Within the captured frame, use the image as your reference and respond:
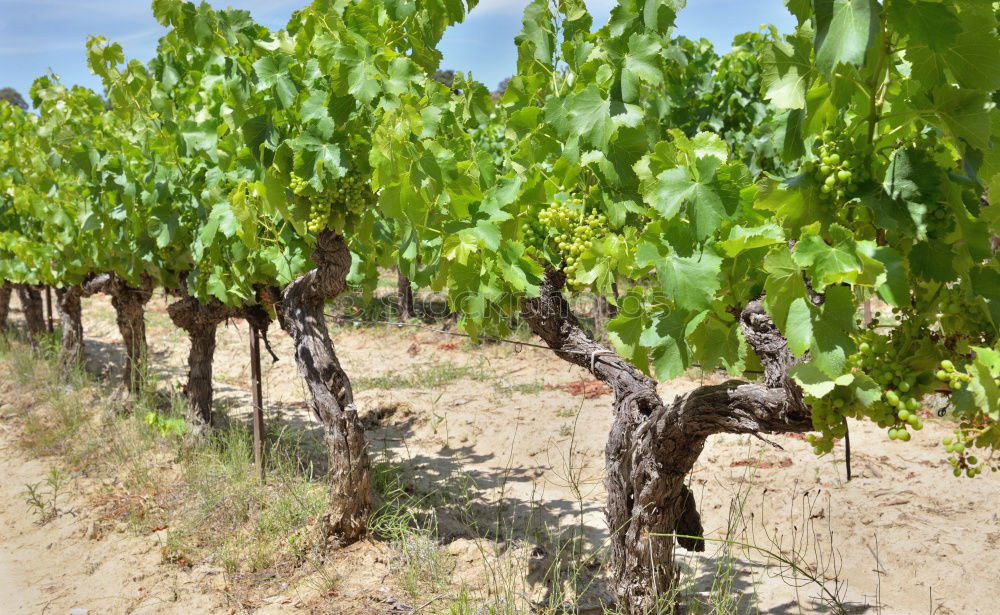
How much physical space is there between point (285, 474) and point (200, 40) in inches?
97.1

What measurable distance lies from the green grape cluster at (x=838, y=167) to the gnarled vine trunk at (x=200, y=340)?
172 inches

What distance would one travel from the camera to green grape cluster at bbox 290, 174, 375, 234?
11.3 feet

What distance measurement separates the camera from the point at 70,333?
7.39 meters

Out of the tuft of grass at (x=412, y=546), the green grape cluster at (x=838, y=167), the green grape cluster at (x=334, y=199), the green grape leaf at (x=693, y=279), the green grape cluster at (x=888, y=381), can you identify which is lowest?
the tuft of grass at (x=412, y=546)

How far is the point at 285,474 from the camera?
14.7 ft

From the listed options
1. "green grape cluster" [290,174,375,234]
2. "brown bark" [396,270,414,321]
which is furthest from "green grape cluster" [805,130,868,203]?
"brown bark" [396,270,414,321]

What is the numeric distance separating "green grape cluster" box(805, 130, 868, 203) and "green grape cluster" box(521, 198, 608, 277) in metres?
0.90

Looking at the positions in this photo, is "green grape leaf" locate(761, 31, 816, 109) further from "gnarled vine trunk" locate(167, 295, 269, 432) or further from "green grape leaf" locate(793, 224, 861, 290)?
"gnarled vine trunk" locate(167, 295, 269, 432)

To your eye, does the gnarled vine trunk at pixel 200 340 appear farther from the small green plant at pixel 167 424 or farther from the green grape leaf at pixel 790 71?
the green grape leaf at pixel 790 71

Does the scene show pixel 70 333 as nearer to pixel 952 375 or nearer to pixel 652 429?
pixel 652 429

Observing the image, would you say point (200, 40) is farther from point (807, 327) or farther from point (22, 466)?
point (22, 466)

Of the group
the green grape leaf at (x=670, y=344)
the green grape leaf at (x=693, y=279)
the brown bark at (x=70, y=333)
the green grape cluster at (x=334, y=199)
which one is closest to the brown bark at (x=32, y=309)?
the brown bark at (x=70, y=333)

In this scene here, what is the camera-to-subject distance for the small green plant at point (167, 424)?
5.28 m

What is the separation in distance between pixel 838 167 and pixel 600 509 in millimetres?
3111
